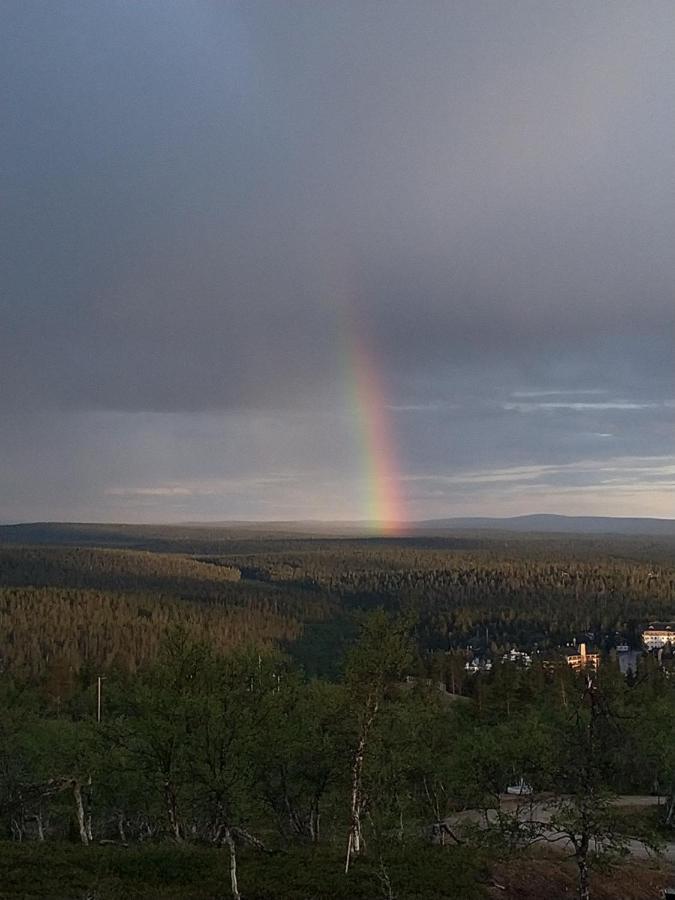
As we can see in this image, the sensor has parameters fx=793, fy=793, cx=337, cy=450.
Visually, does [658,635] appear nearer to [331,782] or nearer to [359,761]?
[331,782]

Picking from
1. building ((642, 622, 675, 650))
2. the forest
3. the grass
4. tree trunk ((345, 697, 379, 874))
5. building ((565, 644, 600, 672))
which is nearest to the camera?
the forest

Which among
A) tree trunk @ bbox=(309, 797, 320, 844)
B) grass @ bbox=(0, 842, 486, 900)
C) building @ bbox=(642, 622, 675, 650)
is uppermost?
grass @ bbox=(0, 842, 486, 900)

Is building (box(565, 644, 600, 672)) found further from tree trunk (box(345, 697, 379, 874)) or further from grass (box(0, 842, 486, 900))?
grass (box(0, 842, 486, 900))

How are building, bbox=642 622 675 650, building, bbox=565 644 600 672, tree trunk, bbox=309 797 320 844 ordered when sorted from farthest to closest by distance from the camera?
building, bbox=642 622 675 650 → tree trunk, bbox=309 797 320 844 → building, bbox=565 644 600 672

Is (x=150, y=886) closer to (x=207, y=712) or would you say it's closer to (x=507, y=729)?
(x=207, y=712)

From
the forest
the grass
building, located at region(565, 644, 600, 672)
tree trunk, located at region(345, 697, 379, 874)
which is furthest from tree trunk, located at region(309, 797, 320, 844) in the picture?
building, located at region(565, 644, 600, 672)

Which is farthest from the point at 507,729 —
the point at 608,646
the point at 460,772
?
the point at 608,646

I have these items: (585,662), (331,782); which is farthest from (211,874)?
(585,662)

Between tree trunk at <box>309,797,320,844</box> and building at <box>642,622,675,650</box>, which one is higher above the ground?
tree trunk at <box>309,797,320,844</box>
